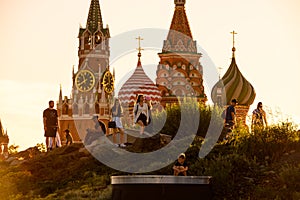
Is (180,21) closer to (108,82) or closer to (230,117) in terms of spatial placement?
(108,82)

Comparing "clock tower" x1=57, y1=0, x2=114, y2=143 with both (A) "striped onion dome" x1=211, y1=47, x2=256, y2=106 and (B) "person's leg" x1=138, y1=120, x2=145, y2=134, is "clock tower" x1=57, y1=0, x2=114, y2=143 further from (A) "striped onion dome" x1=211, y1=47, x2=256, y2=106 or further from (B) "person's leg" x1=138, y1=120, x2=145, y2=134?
(B) "person's leg" x1=138, y1=120, x2=145, y2=134

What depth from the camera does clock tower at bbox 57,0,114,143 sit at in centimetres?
13288

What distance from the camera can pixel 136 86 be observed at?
332 feet

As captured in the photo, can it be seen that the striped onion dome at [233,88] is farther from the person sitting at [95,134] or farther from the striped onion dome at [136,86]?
the person sitting at [95,134]

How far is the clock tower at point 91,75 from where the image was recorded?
133 meters

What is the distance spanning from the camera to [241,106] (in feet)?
265

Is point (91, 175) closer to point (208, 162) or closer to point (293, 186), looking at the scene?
point (208, 162)

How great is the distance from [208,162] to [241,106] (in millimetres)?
56631

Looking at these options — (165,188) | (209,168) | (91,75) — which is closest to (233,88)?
(91,75)

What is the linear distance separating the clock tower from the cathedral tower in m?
43.1

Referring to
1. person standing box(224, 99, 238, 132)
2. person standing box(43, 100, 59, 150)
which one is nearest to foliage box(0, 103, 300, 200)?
person standing box(224, 99, 238, 132)

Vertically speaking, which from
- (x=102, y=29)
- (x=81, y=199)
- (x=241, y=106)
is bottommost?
(x=81, y=199)

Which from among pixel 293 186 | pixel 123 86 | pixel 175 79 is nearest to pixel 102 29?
pixel 123 86

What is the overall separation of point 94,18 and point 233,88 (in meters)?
57.0
